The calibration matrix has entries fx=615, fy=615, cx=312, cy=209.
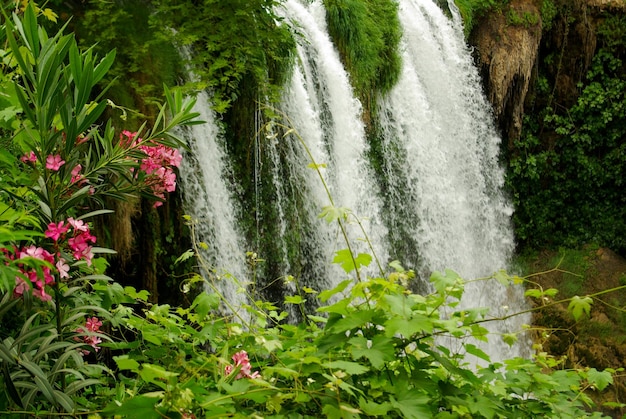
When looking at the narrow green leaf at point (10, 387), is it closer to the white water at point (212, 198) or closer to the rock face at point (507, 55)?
the white water at point (212, 198)

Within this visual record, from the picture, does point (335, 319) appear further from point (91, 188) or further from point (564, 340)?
point (564, 340)

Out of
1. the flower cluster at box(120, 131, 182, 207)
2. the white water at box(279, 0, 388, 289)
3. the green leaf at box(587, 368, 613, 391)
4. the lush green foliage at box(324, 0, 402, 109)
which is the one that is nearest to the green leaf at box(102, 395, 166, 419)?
the flower cluster at box(120, 131, 182, 207)

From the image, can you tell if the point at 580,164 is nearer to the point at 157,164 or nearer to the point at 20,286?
the point at 157,164

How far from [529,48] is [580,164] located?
7.08 ft

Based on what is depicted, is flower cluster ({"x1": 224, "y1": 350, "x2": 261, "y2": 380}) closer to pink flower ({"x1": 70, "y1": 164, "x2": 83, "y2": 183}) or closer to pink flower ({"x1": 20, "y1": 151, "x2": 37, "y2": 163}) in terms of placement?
pink flower ({"x1": 70, "y1": 164, "x2": 83, "y2": 183})

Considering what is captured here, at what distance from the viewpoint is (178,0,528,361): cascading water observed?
658cm

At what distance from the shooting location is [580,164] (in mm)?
10406

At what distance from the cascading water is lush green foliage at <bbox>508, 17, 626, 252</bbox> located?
19.7 inches

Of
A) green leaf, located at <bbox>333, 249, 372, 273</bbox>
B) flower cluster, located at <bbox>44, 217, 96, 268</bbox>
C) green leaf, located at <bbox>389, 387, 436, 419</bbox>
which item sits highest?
flower cluster, located at <bbox>44, 217, 96, 268</bbox>

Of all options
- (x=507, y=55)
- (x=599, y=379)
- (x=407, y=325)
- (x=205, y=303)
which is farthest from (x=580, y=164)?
(x=407, y=325)

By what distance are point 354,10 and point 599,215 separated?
5.56 metres

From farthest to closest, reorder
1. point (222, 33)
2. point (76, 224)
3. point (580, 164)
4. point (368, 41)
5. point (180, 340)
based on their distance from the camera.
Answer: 1. point (580, 164)
2. point (368, 41)
3. point (222, 33)
4. point (180, 340)
5. point (76, 224)

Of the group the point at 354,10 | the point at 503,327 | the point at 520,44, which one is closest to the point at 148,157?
the point at 354,10

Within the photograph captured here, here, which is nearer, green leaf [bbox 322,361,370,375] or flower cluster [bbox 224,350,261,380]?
green leaf [bbox 322,361,370,375]
